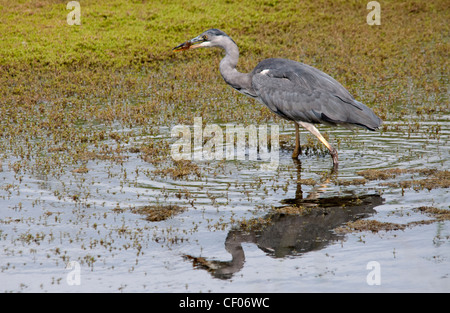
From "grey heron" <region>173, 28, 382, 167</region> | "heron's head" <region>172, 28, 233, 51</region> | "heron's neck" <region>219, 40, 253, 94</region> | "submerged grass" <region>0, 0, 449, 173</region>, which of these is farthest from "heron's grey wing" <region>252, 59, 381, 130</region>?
"submerged grass" <region>0, 0, 449, 173</region>

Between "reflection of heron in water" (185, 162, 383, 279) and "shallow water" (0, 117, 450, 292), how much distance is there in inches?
0.5

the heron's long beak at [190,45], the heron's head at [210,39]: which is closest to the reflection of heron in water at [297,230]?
the heron's head at [210,39]

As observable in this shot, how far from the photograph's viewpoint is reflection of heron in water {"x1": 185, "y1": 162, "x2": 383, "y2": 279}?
7.38 meters

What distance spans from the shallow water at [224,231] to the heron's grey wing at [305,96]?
827mm

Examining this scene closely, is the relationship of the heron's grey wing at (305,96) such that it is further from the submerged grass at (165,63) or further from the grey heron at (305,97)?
the submerged grass at (165,63)

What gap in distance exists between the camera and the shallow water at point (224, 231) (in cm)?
688

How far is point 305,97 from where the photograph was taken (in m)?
11.2

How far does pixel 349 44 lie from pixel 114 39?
7437 mm

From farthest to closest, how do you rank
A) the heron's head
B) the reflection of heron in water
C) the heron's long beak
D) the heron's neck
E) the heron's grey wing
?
the heron's long beak → the heron's head → the heron's neck → the heron's grey wing → the reflection of heron in water

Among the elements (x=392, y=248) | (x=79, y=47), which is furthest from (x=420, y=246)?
(x=79, y=47)

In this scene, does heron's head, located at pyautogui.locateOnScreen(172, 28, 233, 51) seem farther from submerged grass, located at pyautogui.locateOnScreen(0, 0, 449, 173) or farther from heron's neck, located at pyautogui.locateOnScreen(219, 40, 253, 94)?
submerged grass, located at pyautogui.locateOnScreen(0, 0, 449, 173)

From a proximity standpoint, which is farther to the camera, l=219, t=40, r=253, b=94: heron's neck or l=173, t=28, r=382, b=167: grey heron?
l=219, t=40, r=253, b=94: heron's neck

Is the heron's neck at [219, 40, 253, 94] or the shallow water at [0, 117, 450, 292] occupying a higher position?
the heron's neck at [219, 40, 253, 94]

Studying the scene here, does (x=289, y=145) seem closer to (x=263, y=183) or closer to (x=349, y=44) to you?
(x=263, y=183)
